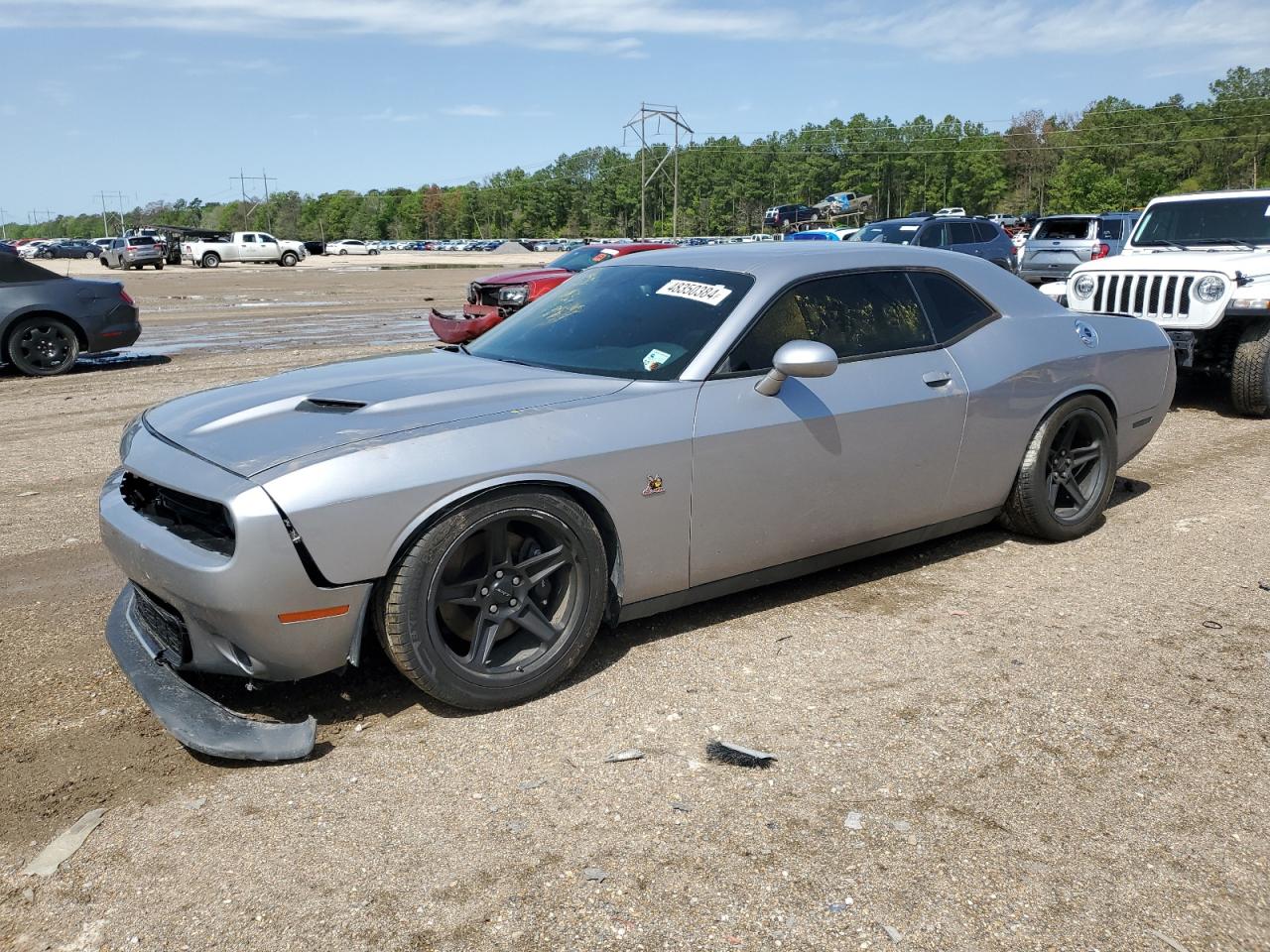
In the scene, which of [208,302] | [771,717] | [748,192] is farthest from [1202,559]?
[748,192]

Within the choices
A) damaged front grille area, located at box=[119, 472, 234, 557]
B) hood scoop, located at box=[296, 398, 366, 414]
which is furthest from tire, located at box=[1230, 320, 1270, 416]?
damaged front grille area, located at box=[119, 472, 234, 557]

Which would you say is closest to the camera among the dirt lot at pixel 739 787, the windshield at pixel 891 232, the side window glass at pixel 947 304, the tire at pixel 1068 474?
the dirt lot at pixel 739 787

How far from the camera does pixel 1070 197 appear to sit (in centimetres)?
10781

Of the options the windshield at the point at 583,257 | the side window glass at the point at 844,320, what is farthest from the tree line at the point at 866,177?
the side window glass at the point at 844,320

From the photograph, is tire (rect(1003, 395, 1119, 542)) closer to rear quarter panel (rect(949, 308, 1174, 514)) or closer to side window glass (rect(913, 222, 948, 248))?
rear quarter panel (rect(949, 308, 1174, 514))

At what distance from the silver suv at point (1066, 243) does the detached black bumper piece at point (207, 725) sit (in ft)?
62.7

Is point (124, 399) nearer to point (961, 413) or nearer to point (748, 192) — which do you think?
point (961, 413)

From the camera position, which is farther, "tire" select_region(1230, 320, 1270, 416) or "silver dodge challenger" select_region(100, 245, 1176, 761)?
"tire" select_region(1230, 320, 1270, 416)

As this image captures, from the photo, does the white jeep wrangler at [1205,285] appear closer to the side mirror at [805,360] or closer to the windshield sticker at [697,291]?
the windshield sticker at [697,291]

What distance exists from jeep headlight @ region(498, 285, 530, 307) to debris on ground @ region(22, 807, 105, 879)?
31.1 ft

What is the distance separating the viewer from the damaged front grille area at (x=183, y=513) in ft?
10.6

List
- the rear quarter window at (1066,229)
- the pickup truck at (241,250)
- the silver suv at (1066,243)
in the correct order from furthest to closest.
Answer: the pickup truck at (241,250) → the rear quarter window at (1066,229) → the silver suv at (1066,243)

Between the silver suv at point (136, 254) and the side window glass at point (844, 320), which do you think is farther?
the silver suv at point (136, 254)

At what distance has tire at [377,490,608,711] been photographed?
3297 mm
